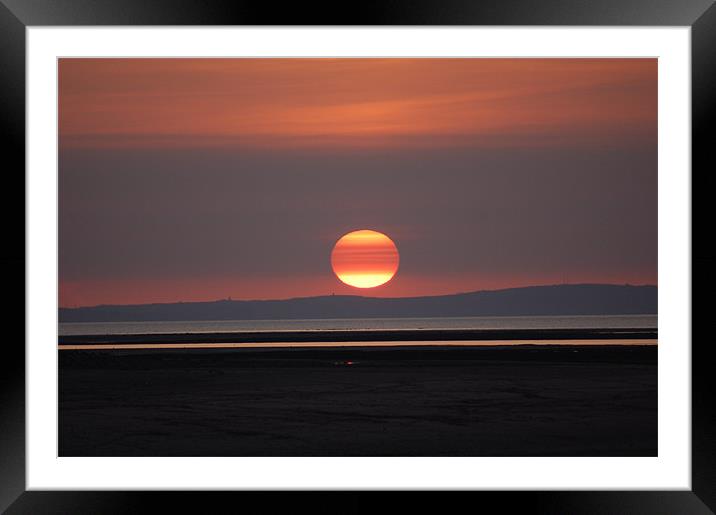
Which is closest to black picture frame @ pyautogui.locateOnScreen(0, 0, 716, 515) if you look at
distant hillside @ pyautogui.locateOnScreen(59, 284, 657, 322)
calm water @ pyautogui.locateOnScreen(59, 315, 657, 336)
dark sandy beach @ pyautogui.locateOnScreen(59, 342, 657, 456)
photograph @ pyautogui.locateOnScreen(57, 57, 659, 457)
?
dark sandy beach @ pyautogui.locateOnScreen(59, 342, 657, 456)

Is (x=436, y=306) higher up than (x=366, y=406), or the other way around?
(x=436, y=306)

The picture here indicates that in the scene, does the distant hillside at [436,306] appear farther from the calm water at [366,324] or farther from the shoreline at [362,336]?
the shoreline at [362,336]

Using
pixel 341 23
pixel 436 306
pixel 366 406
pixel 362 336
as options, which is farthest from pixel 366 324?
pixel 341 23

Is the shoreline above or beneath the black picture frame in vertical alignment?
above

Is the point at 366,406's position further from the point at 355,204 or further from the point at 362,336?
the point at 355,204

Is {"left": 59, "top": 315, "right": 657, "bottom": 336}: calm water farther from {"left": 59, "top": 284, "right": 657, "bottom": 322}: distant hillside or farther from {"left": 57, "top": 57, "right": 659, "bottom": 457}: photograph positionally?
{"left": 59, "top": 284, "right": 657, "bottom": 322}: distant hillside
